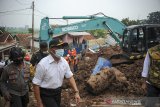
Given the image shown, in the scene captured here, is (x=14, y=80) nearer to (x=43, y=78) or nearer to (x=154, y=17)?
(x=43, y=78)

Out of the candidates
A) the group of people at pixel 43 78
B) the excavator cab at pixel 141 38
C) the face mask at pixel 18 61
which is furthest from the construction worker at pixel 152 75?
the excavator cab at pixel 141 38

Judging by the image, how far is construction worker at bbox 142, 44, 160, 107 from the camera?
14.7 ft

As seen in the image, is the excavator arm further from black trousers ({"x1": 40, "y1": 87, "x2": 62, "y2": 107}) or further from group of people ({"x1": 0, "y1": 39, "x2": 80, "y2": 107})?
black trousers ({"x1": 40, "y1": 87, "x2": 62, "y2": 107})

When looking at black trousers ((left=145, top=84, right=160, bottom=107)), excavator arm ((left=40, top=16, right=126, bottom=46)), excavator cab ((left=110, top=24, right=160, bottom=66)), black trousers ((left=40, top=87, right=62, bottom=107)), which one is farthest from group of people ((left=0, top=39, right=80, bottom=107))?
excavator arm ((left=40, top=16, right=126, bottom=46))

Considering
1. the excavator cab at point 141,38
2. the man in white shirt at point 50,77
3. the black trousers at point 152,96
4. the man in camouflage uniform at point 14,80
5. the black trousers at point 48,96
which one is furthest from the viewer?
the excavator cab at point 141,38

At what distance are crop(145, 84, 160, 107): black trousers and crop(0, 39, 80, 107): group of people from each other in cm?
111

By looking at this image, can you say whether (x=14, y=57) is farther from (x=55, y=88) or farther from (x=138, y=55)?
(x=138, y=55)

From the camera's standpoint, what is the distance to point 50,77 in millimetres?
4180

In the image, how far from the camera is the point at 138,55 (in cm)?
1230

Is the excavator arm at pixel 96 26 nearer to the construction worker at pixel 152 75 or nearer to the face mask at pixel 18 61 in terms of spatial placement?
the face mask at pixel 18 61

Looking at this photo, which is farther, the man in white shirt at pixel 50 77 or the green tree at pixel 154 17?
the green tree at pixel 154 17

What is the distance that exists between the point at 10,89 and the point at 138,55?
328 inches

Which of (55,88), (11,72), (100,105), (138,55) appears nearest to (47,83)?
(55,88)

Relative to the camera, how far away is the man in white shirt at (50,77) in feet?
13.5
